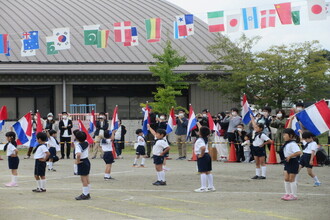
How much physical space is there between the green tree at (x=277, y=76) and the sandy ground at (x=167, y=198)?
15.6m

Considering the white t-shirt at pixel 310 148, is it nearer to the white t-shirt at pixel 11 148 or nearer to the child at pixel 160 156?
the child at pixel 160 156

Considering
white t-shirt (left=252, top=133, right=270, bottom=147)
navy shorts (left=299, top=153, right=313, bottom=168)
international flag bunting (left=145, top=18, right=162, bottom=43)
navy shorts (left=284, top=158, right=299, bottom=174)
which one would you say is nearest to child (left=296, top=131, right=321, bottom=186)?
navy shorts (left=299, top=153, right=313, bottom=168)

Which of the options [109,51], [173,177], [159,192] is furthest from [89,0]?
[159,192]

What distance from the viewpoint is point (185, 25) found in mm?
26125

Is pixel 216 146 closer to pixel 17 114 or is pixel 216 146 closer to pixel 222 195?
pixel 222 195

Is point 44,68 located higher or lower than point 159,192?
higher

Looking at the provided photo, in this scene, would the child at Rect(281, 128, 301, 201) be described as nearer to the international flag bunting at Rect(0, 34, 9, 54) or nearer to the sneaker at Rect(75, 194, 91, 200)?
the sneaker at Rect(75, 194, 91, 200)

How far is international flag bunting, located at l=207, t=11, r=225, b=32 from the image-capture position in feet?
78.6

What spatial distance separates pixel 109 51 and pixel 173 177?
20650mm

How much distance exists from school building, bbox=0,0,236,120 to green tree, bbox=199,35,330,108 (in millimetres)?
1749

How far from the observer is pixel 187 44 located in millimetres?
40656

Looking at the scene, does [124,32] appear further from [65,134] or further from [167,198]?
[167,198]

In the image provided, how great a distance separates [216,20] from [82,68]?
1273 cm

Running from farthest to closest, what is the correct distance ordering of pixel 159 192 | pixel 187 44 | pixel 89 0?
pixel 89 0 < pixel 187 44 < pixel 159 192
